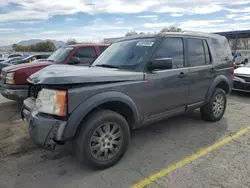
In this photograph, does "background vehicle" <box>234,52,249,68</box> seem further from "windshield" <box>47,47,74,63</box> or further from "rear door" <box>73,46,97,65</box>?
"windshield" <box>47,47,74,63</box>

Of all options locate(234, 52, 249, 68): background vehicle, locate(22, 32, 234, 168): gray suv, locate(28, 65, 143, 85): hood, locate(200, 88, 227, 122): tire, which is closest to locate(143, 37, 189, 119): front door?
locate(22, 32, 234, 168): gray suv

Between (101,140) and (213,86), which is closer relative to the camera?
(101,140)

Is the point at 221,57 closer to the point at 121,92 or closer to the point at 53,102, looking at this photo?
the point at 121,92

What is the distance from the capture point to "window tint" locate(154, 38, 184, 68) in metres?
3.74

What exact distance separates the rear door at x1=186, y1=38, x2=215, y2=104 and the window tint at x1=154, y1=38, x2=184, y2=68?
21 cm

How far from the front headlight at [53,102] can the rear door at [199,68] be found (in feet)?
8.35

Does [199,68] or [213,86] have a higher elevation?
[199,68]

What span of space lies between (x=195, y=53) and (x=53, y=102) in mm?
2961

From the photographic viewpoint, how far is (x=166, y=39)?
12.6 feet

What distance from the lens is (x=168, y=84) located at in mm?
3736

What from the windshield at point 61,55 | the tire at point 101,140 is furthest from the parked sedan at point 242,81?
the tire at point 101,140

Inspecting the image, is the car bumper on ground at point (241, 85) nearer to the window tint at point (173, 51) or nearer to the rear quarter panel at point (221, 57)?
the rear quarter panel at point (221, 57)

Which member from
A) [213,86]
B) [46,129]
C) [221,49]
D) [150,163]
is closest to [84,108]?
[46,129]

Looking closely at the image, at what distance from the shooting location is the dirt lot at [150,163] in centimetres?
281
